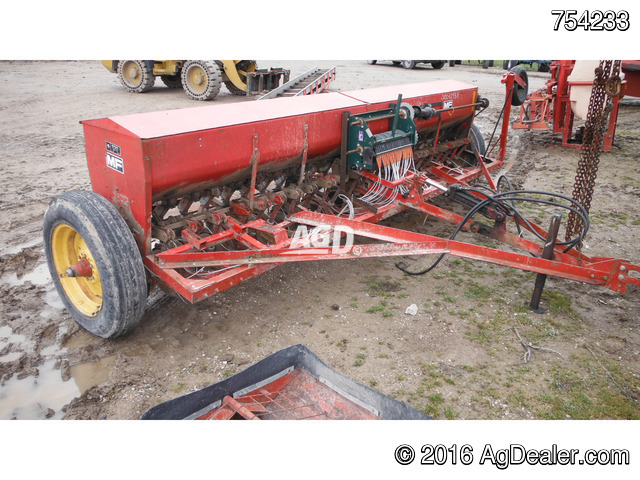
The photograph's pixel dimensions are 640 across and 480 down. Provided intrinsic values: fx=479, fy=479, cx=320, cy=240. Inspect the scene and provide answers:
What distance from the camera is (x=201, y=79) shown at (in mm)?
11375

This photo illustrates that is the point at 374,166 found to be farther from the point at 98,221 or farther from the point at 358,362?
the point at 98,221

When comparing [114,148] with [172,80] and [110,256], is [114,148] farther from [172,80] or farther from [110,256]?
[172,80]

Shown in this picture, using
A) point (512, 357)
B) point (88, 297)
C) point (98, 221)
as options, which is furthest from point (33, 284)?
point (512, 357)

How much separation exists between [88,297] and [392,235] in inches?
92.1

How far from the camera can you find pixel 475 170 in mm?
5656

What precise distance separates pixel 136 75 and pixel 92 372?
434 inches

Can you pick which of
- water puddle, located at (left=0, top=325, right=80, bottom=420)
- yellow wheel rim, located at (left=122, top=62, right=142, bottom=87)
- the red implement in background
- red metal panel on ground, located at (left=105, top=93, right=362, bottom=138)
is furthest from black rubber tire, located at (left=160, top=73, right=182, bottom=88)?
water puddle, located at (left=0, top=325, right=80, bottom=420)

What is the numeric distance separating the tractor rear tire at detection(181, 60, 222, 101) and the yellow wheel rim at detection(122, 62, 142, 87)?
4.44ft

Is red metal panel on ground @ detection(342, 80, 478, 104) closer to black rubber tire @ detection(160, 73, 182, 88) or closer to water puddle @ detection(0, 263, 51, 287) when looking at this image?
water puddle @ detection(0, 263, 51, 287)

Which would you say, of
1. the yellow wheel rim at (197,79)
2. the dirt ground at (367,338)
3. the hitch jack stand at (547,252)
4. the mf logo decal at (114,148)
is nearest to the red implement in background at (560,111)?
the dirt ground at (367,338)

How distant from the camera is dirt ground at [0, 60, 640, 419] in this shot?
2.94 meters

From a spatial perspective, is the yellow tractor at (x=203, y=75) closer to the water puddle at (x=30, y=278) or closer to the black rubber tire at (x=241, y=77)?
the black rubber tire at (x=241, y=77)

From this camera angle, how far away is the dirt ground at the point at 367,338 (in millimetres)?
2941

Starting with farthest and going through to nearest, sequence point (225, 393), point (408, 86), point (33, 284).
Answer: point (408, 86) < point (33, 284) < point (225, 393)
